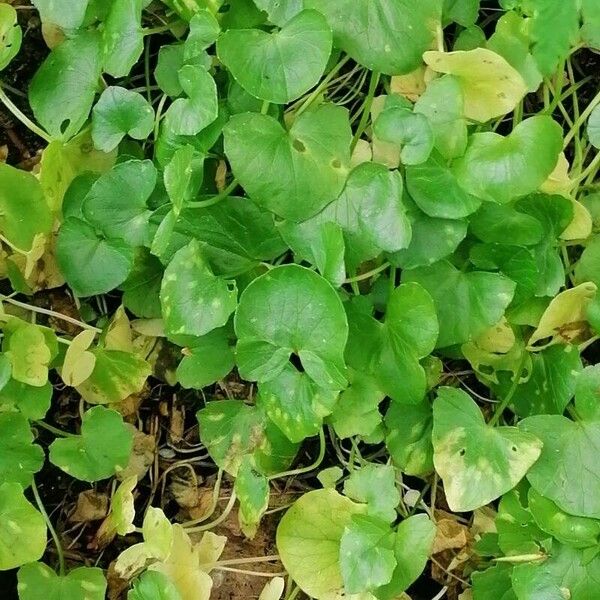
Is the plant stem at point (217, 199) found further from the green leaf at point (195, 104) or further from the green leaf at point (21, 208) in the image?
the green leaf at point (21, 208)

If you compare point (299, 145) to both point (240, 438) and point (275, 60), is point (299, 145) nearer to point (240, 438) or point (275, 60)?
point (275, 60)

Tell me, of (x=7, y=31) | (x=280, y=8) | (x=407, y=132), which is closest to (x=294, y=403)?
(x=407, y=132)

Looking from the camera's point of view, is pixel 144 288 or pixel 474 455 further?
pixel 144 288

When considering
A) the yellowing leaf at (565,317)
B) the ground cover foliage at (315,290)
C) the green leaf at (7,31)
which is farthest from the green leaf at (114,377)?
the yellowing leaf at (565,317)

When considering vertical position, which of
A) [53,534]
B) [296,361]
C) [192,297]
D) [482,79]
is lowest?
[53,534]

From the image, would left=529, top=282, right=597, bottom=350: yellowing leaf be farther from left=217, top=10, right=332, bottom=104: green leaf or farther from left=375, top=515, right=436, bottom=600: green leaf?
left=217, top=10, right=332, bottom=104: green leaf

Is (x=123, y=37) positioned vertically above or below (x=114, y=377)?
above

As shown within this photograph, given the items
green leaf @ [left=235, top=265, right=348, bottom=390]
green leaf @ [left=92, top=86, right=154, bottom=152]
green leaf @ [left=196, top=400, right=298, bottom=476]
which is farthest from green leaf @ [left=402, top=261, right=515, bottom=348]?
green leaf @ [left=92, top=86, right=154, bottom=152]
